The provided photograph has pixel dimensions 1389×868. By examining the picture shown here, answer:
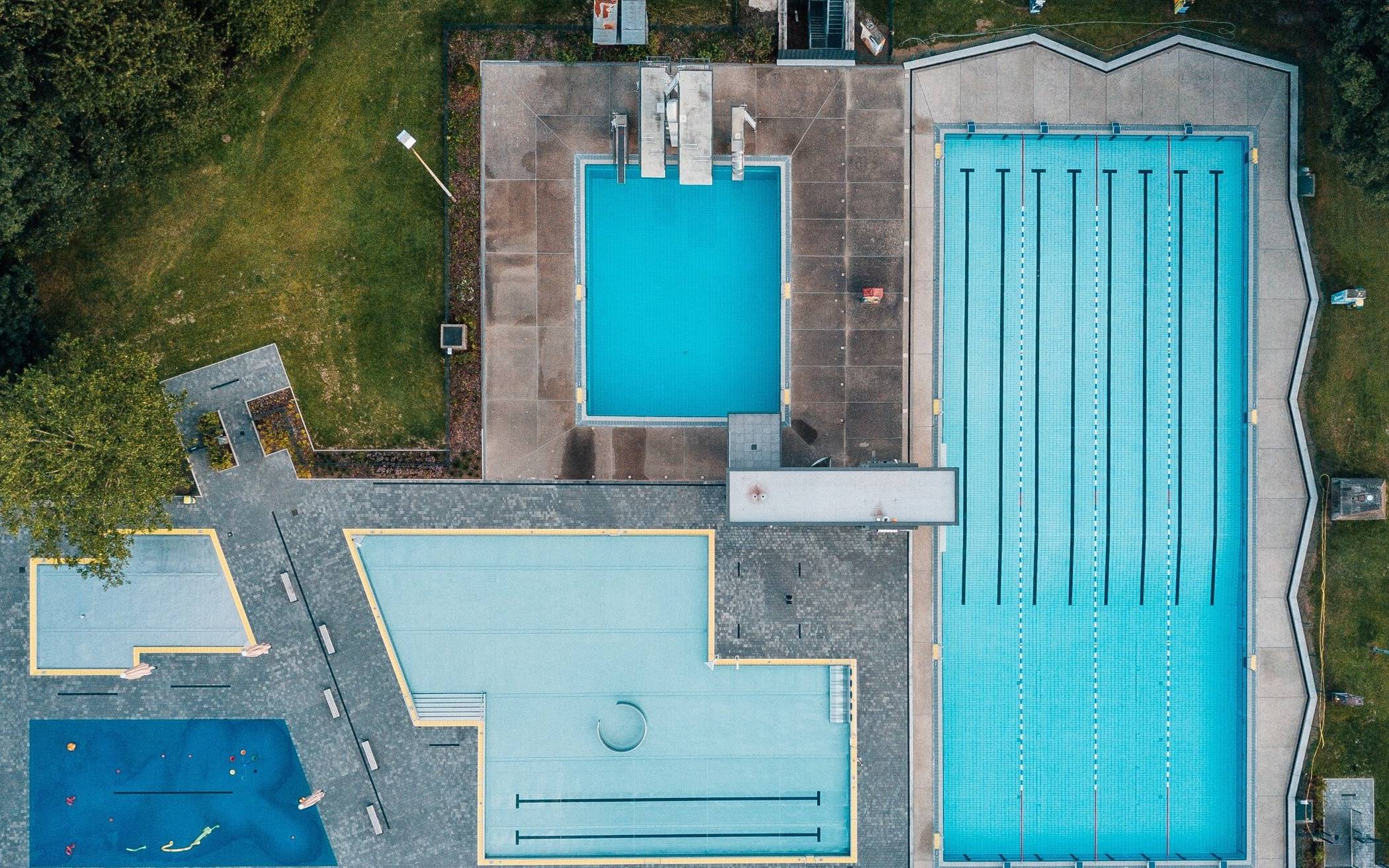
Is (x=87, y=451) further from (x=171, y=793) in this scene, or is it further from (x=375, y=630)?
(x=171, y=793)

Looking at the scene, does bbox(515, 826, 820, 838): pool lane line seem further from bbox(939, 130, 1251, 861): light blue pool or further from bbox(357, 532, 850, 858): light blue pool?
bbox(939, 130, 1251, 861): light blue pool

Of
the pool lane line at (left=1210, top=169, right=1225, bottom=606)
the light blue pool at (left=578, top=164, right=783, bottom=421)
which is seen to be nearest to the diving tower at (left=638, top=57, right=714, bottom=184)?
the light blue pool at (left=578, top=164, right=783, bottom=421)

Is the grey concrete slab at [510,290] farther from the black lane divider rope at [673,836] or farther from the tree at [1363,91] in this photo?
the tree at [1363,91]

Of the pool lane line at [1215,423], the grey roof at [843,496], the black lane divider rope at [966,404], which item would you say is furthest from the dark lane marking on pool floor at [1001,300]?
the pool lane line at [1215,423]

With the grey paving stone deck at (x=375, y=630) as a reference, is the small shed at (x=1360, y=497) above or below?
above

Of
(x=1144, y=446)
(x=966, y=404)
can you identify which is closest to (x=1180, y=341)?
(x=1144, y=446)
